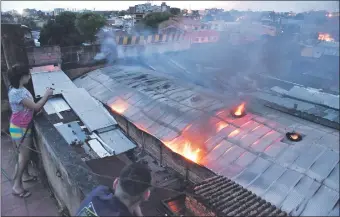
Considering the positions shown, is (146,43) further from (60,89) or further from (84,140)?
(84,140)

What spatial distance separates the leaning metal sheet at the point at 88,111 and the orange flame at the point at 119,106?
88 cm

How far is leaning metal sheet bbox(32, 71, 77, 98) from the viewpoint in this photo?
33.4 feet

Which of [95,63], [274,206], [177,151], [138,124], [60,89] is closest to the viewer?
[274,206]

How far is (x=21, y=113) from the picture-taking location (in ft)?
18.0

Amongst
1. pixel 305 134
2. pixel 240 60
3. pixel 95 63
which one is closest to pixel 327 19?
pixel 305 134

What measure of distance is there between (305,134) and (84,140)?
19.8 feet

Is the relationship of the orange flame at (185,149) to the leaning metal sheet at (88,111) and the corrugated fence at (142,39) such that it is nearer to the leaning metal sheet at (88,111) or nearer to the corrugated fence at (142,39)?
the leaning metal sheet at (88,111)

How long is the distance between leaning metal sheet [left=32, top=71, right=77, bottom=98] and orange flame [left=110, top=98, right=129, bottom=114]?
6.28 feet

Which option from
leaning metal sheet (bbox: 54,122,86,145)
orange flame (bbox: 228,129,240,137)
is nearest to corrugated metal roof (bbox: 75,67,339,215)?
orange flame (bbox: 228,129,240,137)

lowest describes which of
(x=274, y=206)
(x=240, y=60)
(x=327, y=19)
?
(x=240, y=60)

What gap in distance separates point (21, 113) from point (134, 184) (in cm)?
425

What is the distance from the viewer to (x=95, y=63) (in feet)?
47.8

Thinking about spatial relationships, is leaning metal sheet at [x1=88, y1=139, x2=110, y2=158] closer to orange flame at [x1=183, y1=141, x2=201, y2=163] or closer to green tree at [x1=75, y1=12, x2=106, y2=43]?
orange flame at [x1=183, y1=141, x2=201, y2=163]

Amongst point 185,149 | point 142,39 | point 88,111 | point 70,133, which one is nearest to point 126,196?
point 185,149
